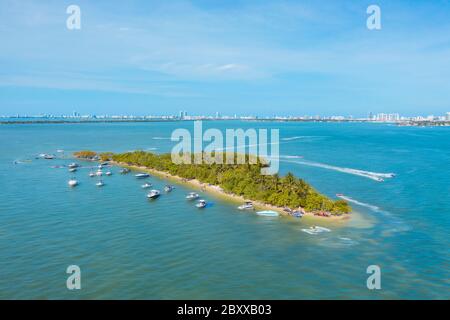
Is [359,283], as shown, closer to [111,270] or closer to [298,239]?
[298,239]

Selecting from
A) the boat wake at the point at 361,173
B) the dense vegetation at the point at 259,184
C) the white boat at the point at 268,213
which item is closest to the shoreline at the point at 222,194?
the dense vegetation at the point at 259,184

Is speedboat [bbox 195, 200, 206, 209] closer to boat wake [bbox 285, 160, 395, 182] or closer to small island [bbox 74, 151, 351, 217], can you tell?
small island [bbox 74, 151, 351, 217]

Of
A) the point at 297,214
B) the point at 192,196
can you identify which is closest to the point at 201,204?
the point at 192,196

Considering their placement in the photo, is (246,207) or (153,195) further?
(153,195)

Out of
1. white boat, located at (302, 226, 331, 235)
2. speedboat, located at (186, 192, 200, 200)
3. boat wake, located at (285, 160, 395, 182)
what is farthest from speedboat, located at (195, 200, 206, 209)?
boat wake, located at (285, 160, 395, 182)

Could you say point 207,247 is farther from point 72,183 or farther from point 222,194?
point 72,183

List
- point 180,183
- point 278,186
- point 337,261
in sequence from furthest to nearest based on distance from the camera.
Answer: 1. point 180,183
2. point 278,186
3. point 337,261
